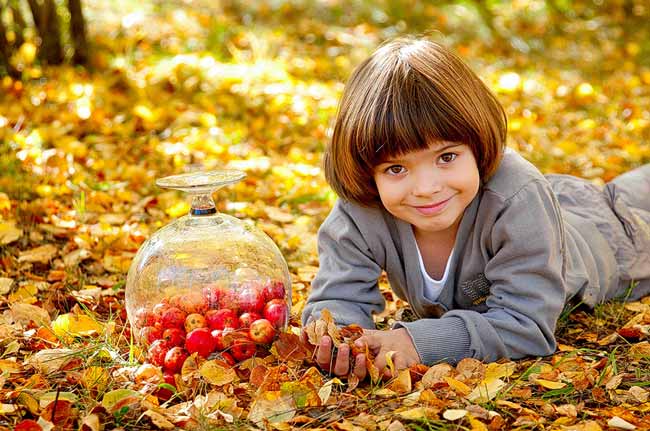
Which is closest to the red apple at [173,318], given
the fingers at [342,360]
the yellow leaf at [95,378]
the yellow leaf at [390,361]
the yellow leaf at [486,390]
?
the yellow leaf at [95,378]

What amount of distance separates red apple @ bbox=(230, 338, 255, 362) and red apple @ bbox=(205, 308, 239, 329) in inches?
2.2

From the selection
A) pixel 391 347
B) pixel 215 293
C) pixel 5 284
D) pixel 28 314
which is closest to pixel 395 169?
pixel 391 347

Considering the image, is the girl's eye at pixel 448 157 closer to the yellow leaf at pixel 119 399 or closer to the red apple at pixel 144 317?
the red apple at pixel 144 317

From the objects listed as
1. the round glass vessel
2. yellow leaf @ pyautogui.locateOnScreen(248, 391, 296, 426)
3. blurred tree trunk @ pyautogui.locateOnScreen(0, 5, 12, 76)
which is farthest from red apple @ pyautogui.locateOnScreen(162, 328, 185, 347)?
blurred tree trunk @ pyautogui.locateOnScreen(0, 5, 12, 76)

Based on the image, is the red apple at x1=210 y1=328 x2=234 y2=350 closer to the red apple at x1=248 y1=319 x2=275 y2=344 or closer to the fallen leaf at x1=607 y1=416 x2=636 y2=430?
the red apple at x1=248 y1=319 x2=275 y2=344

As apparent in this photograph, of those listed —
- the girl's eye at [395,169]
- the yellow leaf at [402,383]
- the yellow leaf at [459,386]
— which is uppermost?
the girl's eye at [395,169]

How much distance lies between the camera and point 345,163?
91.2 inches

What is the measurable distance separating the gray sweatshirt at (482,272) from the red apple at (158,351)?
1.45 feet

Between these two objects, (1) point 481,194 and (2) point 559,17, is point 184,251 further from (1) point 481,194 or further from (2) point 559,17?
(2) point 559,17

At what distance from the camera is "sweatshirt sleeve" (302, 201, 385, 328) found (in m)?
2.43

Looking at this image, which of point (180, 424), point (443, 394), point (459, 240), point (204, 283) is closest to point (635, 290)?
point (459, 240)

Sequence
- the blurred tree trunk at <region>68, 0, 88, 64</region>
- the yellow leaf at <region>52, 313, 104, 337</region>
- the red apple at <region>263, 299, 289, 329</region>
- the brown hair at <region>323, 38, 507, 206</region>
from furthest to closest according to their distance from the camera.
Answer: the blurred tree trunk at <region>68, 0, 88, 64</region>, the yellow leaf at <region>52, 313, 104, 337</region>, the red apple at <region>263, 299, 289, 329</region>, the brown hair at <region>323, 38, 507, 206</region>

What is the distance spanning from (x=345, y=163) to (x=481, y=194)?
407mm

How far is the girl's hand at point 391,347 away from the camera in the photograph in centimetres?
214
